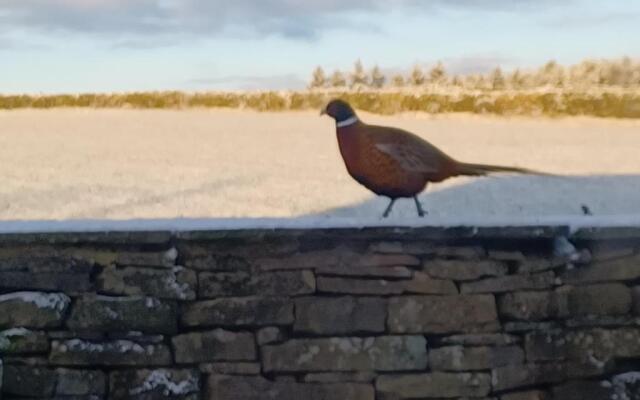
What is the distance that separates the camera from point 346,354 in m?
3.51

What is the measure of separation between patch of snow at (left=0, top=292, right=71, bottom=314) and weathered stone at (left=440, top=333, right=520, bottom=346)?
1.34 meters

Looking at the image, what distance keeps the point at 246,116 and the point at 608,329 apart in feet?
12.4

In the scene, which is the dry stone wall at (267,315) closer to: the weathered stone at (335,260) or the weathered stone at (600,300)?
the weathered stone at (335,260)

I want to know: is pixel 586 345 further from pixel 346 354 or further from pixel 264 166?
pixel 264 166

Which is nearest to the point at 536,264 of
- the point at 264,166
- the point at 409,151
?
the point at 409,151

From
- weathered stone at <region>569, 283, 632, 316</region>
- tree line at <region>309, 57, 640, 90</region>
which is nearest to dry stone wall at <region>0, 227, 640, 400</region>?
weathered stone at <region>569, 283, 632, 316</region>

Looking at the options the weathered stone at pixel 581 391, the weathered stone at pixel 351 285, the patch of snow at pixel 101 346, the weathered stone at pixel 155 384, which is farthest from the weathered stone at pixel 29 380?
the weathered stone at pixel 581 391

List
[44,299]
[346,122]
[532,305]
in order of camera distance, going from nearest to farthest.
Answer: [44,299] < [532,305] < [346,122]

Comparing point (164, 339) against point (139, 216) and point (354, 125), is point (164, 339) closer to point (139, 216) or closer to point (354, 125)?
point (139, 216)

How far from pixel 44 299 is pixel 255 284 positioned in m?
0.74

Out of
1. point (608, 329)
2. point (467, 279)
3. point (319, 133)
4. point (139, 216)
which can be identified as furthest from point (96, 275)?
point (319, 133)

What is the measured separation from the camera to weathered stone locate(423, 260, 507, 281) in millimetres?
3518

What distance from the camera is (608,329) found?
142 inches

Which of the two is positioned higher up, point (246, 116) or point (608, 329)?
point (246, 116)
